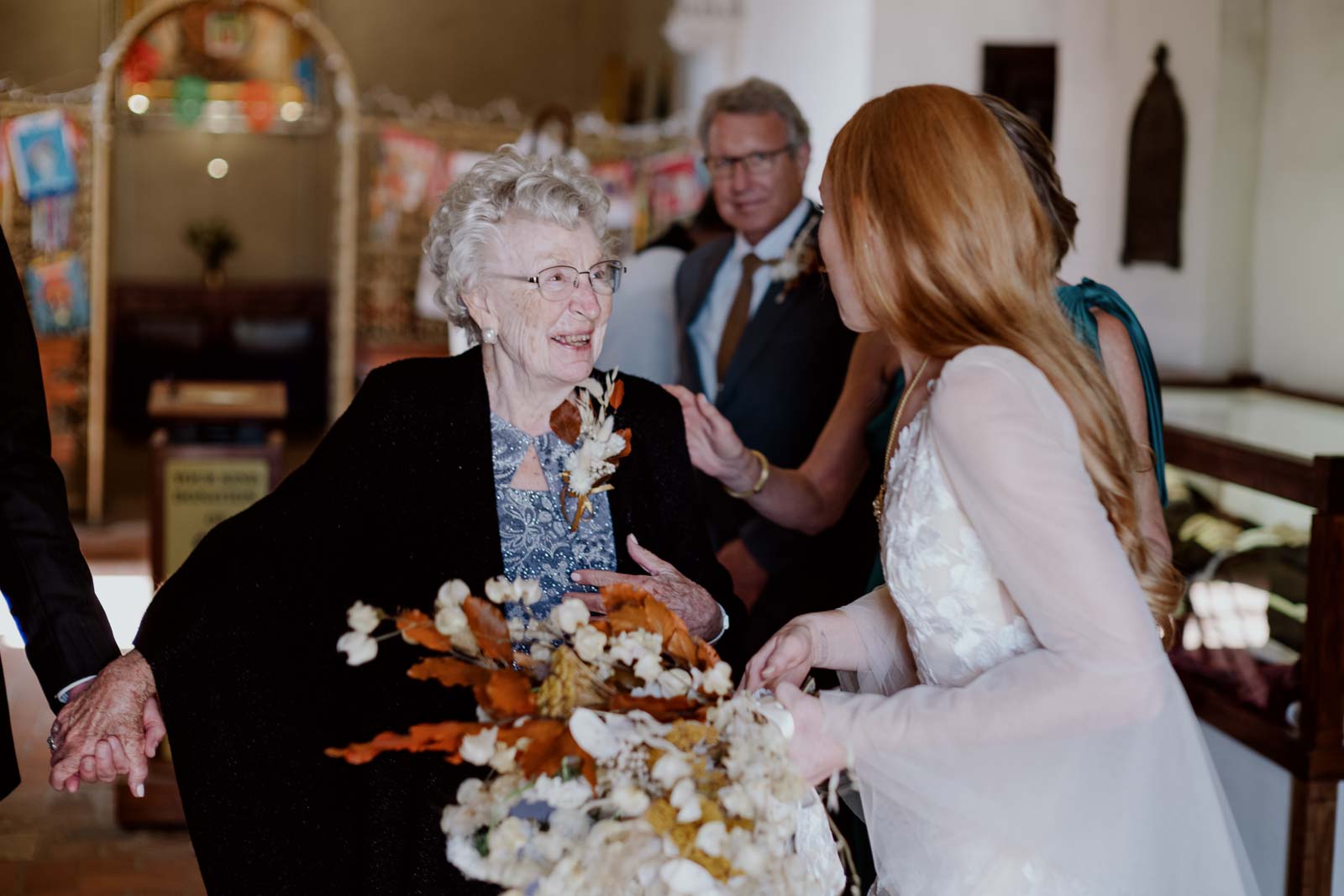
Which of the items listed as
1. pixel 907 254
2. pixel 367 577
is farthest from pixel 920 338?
pixel 367 577

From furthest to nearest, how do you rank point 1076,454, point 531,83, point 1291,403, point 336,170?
point 531,83 < point 336,170 < point 1291,403 < point 1076,454

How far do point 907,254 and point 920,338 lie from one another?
0.11 metres

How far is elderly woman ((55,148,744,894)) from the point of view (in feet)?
7.16

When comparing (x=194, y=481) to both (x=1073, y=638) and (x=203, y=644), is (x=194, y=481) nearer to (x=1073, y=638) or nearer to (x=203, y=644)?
(x=203, y=644)

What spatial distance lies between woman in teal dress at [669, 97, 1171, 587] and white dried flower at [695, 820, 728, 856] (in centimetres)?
88

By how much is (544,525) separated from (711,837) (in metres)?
1.07

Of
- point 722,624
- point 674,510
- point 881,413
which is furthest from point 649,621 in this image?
point 881,413

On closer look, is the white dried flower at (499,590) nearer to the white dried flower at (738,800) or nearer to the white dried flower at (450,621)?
the white dried flower at (450,621)

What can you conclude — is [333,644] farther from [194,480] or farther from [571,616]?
[194,480]

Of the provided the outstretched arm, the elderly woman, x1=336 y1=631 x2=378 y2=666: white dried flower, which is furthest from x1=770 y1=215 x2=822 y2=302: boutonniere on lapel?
x1=336 y1=631 x2=378 y2=666: white dried flower

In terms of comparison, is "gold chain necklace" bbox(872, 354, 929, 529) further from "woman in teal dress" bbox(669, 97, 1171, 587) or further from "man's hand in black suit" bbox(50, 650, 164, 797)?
"man's hand in black suit" bbox(50, 650, 164, 797)

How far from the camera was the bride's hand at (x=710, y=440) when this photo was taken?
2.78m

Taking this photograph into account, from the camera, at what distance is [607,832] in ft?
4.61

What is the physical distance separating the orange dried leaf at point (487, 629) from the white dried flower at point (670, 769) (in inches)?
10.4
